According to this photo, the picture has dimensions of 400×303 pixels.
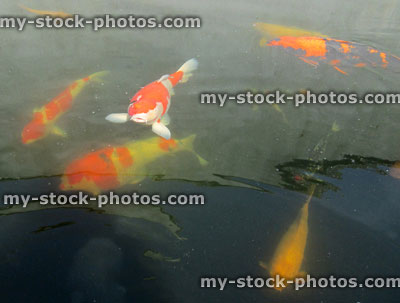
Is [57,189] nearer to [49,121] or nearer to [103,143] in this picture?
[103,143]

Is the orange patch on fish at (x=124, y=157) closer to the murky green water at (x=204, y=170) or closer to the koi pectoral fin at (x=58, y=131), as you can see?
the murky green water at (x=204, y=170)

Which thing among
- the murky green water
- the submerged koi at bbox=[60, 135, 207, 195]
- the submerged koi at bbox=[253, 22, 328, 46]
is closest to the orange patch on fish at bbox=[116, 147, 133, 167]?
the submerged koi at bbox=[60, 135, 207, 195]

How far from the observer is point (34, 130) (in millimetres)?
3646

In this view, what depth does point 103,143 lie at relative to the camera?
11.7 ft

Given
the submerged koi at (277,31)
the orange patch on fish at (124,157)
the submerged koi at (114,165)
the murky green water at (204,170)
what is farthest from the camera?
the submerged koi at (277,31)

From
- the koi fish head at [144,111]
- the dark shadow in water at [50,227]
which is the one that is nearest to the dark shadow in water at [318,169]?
the koi fish head at [144,111]

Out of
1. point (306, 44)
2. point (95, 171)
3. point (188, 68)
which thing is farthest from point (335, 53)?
point (95, 171)

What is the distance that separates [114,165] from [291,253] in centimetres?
153

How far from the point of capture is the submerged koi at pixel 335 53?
4.48 metres

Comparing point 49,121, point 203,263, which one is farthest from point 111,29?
point 203,263

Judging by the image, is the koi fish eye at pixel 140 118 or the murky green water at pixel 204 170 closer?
the murky green water at pixel 204 170

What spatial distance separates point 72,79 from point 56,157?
1076 mm

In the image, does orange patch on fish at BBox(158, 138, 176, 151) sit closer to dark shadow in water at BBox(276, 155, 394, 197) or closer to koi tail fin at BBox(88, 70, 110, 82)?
dark shadow in water at BBox(276, 155, 394, 197)

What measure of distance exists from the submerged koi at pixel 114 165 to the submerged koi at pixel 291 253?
92 cm
